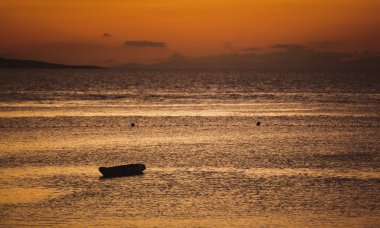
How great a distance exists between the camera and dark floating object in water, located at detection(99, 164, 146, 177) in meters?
33.2

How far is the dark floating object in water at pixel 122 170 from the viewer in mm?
33156

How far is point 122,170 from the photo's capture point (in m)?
33.7

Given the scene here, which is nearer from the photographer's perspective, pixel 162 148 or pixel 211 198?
pixel 211 198

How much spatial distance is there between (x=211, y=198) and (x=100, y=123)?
36228mm

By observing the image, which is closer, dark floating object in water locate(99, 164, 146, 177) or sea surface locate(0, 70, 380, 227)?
sea surface locate(0, 70, 380, 227)

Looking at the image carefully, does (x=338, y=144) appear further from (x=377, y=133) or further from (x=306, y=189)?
(x=306, y=189)

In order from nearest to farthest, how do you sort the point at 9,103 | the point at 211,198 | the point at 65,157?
the point at 211,198 → the point at 65,157 → the point at 9,103

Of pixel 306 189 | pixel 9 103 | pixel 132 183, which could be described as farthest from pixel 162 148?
pixel 9 103

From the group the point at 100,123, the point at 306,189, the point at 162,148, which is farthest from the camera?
the point at 100,123

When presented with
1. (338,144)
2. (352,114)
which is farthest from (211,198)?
(352,114)

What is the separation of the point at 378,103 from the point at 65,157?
64339mm

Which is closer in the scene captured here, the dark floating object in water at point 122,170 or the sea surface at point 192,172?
the sea surface at point 192,172

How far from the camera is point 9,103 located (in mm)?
91250

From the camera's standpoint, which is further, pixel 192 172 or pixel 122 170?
pixel 192 172
